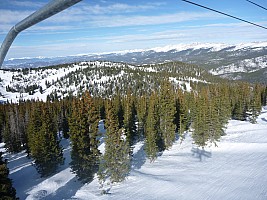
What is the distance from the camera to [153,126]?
1529 inches

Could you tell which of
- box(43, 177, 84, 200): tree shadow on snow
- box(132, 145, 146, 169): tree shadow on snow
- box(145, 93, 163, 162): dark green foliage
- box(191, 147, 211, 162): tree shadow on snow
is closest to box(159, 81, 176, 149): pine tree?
box(145, 93, 163, 162): dark green foliage

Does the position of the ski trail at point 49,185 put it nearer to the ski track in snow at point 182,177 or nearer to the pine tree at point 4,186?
the ski track in snow at point 182,177

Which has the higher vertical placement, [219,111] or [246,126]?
[219,111]

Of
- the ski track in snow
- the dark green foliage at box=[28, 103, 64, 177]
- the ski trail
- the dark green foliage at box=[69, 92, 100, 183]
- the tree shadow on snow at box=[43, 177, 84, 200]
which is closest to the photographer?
the ski track in snow

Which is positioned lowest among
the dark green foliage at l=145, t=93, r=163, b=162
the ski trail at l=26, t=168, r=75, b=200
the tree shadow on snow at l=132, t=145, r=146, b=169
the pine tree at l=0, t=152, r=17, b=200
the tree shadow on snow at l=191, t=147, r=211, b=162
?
the tree shadow on snow at l=191, t=147, r=211, b=162

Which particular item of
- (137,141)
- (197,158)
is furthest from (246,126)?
(137,141)

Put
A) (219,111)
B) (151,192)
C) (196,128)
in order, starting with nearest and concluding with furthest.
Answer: (151,192) < (196,128) < (219,111)

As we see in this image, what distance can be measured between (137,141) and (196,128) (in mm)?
14900

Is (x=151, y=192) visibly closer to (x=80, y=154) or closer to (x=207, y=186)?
(x=207, y=186)

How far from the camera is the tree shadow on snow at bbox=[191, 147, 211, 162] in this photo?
136ft

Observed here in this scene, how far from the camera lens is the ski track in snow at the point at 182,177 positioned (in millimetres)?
26188

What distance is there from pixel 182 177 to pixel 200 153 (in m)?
12.5

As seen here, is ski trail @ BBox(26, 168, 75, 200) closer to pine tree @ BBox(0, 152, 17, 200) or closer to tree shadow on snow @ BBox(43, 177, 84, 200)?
tree shadow on snow @ BBox(43, 177, 84, 200)

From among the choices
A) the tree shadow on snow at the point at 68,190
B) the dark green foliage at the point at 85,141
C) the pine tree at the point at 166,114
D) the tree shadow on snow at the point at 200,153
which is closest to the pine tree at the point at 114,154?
the dark green foliage at the point at 85,141
